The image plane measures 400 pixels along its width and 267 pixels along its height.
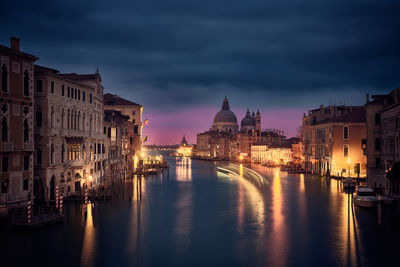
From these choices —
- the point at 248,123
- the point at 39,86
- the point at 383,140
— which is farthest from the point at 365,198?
the point at 248,123

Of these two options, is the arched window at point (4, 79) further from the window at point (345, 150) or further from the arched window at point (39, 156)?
the window at point (345, 150)

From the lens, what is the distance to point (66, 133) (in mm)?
32281

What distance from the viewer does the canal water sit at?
1719 centimetres

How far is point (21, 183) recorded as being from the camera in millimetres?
25781

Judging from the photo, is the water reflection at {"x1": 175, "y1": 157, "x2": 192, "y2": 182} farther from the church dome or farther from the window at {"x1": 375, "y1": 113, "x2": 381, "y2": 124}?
the church dome

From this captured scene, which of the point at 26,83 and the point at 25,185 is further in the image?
the point at 26,83

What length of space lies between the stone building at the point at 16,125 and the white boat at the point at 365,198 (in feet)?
Answer: 76.9

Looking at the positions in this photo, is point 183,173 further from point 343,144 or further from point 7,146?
point 7,146

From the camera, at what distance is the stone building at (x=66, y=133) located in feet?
96.4

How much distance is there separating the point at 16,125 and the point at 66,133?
6865 mm

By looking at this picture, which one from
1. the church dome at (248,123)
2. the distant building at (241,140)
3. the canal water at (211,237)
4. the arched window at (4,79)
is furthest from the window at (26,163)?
the church dome at (248,123)

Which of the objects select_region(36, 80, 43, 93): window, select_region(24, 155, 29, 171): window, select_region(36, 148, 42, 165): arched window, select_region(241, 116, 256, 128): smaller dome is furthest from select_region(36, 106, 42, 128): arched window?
select_region(241, 116, 256, 128): smaller dome

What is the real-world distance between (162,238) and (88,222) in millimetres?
5792

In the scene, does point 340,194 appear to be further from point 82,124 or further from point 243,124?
point 243,124
